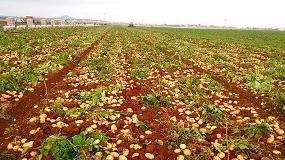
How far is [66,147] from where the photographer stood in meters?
4.66

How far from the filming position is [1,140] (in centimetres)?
518

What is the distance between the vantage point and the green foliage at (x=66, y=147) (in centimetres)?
454

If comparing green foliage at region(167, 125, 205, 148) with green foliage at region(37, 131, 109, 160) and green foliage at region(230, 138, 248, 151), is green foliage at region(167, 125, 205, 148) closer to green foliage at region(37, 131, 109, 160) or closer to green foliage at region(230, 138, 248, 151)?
green foliage at region(230, 138, 248, 151)

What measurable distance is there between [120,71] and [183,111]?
15.4 ft

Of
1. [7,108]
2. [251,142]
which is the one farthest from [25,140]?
[251,142]

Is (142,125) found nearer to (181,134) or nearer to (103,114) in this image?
(181,134)

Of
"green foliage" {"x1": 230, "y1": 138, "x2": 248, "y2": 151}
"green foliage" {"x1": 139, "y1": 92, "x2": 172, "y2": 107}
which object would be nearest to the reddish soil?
"green foliage" {"x1": 139, "y1": 92, "x2": 172, "y2": 107}

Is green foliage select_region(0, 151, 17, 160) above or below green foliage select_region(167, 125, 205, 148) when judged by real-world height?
below

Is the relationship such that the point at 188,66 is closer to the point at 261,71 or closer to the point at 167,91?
the point at 261,71

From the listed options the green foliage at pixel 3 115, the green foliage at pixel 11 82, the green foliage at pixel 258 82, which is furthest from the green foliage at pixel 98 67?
the green foliage at pixel 258 82

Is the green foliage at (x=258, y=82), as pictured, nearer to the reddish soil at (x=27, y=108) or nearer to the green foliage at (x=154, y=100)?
the green foliage at (x=154, y=100)

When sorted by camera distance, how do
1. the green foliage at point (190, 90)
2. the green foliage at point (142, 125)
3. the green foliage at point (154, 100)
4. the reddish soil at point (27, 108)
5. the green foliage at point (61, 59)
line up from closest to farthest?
1. the reddish soil at point (27, 108)
2. the green foliage at point (142, 125)
3. the green foliage at point (154, 100)
4. the green foliage at point (190, 90)
5. the green foliage at point (61, 59)

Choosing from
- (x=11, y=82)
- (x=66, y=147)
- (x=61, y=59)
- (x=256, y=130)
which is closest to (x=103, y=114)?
(x=66, y=147)

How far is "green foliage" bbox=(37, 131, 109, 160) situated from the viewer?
4.54 meters
